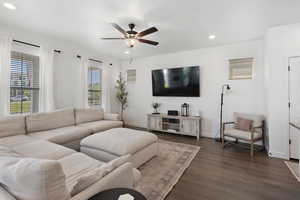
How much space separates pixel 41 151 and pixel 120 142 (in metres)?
1.07

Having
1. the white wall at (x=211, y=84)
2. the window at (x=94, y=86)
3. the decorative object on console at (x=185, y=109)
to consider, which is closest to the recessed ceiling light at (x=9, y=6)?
the window at (x=94, y=86)

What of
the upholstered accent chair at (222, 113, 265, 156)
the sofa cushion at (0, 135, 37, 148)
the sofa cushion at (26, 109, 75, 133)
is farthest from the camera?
the upholstered accent chair at (222, 113, 265, 156)

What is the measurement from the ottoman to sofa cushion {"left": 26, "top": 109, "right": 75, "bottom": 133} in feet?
3.75

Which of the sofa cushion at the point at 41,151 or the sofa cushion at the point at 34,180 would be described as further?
the sofa cushion at the point at 41,151

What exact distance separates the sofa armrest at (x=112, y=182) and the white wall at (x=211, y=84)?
365 centimetres

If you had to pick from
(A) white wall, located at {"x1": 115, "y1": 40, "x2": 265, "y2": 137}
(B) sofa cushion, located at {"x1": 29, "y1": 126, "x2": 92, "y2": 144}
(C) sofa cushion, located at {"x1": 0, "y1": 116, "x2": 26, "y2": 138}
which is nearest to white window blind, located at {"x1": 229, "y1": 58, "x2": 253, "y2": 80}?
(A) white wall, located at {"x1": 115, "y1": 40, "x2": 265, "y2": 137}

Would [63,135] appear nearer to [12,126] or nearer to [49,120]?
[49,120]

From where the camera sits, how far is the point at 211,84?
14.2 ft

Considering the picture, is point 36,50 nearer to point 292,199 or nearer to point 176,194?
point 176,194

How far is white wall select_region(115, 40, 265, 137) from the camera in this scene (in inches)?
147

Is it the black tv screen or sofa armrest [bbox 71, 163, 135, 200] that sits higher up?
the black tv screen

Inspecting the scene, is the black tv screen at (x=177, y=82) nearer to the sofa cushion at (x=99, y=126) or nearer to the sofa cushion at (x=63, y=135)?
the sofa cushion at (x=99, y=126)

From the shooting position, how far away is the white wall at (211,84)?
12.3 ft

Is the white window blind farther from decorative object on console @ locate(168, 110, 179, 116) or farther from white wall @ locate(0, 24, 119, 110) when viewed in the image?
white wall @ locate(0, 24, 119, 110)
